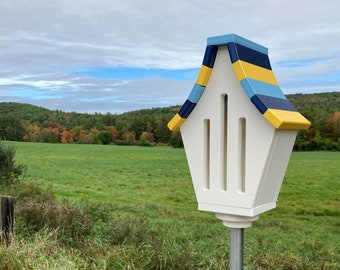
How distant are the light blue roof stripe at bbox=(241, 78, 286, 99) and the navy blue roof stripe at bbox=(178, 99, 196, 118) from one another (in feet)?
1.13

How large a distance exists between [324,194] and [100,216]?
11147 mm

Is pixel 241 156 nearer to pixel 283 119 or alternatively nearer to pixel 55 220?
pixel 283 119

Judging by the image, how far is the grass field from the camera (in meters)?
4.59

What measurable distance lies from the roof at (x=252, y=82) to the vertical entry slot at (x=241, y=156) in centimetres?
18

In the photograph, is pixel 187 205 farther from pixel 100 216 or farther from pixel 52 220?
pixel 52 220

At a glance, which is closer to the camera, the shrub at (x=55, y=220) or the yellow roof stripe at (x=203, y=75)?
the yellow roof stripe at (x=203, y=75)

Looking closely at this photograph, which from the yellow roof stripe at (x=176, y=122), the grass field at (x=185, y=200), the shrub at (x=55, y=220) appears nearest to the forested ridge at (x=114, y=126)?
the grass field at (x=185, y=200)

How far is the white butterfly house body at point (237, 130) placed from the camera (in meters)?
2.06

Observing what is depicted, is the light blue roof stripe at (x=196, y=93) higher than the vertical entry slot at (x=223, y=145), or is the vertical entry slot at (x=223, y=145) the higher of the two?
the light blue roof stripe at (x=196, y=93)

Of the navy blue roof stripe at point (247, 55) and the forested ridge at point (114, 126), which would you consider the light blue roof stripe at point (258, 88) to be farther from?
the forested ridge at point (114, 126)

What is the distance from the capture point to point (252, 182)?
208 centimetres

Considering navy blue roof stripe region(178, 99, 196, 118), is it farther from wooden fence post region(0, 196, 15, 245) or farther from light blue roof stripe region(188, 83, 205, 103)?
wooden fence post region(0, 196, 15, 245)

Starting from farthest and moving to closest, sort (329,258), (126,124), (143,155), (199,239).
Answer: (143,155), (126,124), (199,239), (329,258)

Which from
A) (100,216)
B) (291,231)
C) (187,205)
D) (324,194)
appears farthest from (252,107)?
(324,194)
